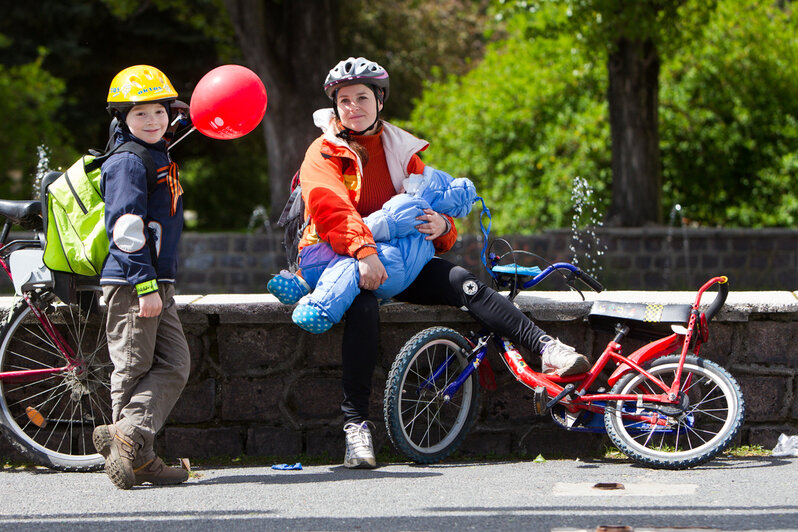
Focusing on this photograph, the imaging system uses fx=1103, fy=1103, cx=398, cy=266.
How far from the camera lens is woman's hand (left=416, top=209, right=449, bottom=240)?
4973 mm

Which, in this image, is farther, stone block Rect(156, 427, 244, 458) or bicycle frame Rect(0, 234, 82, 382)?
stone block Rect(156, 427, 244, 458)

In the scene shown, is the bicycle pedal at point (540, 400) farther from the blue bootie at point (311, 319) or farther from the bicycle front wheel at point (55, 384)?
the bicycle front wheel at point (55, 384)

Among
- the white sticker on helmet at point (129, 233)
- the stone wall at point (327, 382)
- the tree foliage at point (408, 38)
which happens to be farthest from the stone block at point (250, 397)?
the tree foliage at point (408, 38)

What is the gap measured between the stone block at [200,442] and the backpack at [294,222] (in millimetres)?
856

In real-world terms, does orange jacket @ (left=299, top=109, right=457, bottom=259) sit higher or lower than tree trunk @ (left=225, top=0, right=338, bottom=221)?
lower

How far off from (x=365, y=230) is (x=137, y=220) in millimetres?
974

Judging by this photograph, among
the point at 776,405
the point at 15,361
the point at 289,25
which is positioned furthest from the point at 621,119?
the point at 15,361

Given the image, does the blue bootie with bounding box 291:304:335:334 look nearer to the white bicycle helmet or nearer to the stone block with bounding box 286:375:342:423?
the stone block with bounding box 286:375:342:423

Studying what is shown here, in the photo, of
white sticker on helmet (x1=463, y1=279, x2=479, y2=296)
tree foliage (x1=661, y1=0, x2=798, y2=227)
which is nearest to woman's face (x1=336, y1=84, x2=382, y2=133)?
white sticker on helmet (x1=463, y1=279, x2=479, y2=296)

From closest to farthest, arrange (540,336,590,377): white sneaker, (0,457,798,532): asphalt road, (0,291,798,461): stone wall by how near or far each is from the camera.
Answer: (0,457,798,532): asphalt road < (540,336,590,377): white sneaker < (0,291,798,461): stone wall

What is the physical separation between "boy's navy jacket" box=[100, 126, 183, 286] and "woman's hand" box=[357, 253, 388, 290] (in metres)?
0.80

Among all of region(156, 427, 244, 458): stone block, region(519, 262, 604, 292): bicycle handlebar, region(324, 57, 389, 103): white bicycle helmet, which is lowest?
region(156, 427, 244, 458): stone block

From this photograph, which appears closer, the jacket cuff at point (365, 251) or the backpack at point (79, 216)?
the backpack at point (79, 216)

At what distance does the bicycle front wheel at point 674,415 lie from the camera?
15.2 feet
